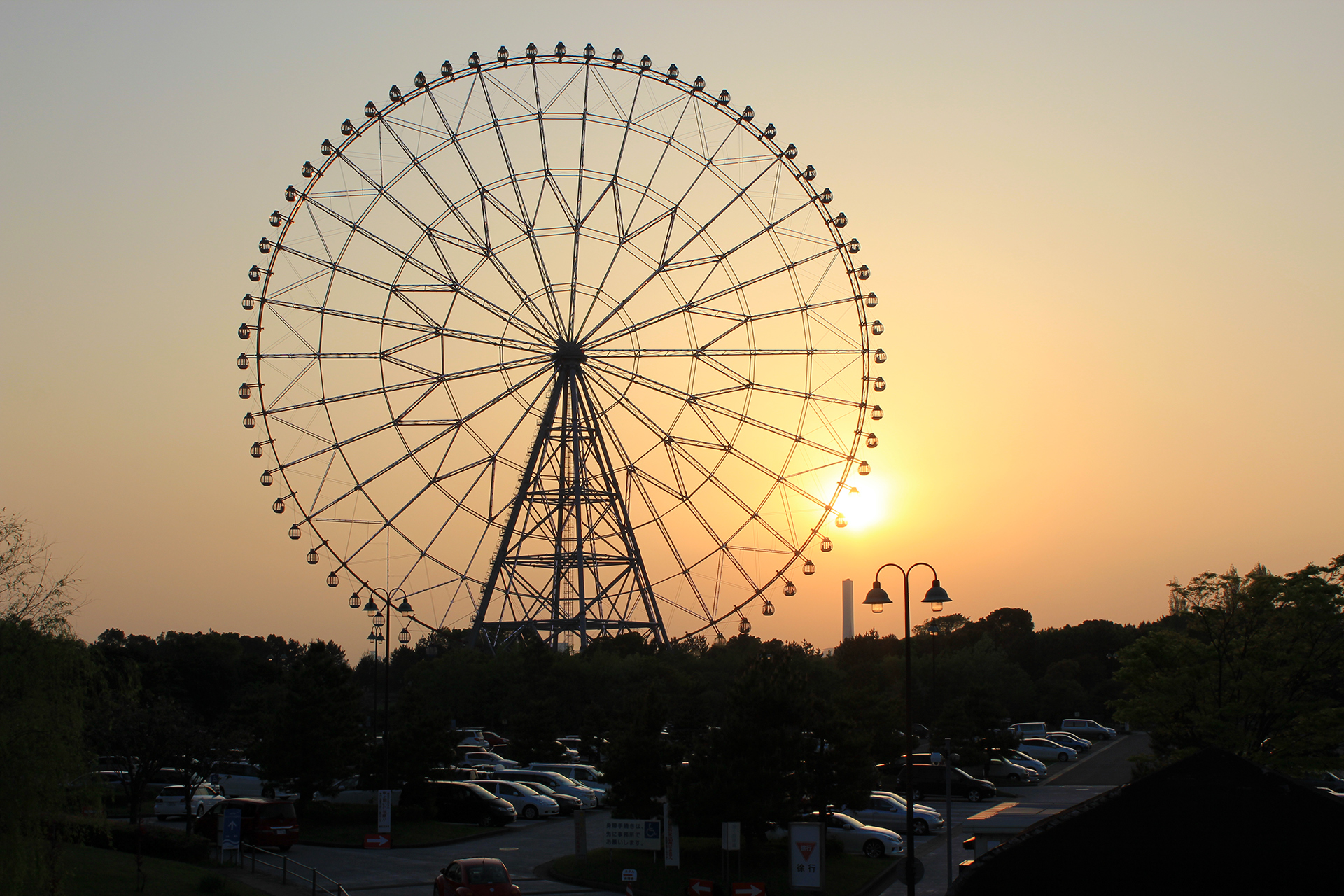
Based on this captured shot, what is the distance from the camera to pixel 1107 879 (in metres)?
10.4

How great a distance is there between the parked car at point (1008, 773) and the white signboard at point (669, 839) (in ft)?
95.4

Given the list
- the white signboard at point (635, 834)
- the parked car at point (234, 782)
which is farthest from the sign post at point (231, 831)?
the parked car at point (234, 782)

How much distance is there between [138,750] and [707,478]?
2152 centimetres

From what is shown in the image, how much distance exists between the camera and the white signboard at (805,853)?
23750 mm

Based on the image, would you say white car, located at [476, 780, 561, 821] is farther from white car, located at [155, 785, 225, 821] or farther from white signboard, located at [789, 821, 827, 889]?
white signboard, located at [789, 821, 827, 889]

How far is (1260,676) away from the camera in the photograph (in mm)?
30344

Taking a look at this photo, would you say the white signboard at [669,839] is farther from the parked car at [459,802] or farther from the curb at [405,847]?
the parked car at [459,802]

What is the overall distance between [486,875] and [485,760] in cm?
3336

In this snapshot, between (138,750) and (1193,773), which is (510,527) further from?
(1193,773)

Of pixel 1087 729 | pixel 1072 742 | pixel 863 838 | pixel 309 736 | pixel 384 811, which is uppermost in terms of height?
pixel 309 736

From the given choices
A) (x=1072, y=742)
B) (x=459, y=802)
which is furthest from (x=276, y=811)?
(x=1072, y=742)

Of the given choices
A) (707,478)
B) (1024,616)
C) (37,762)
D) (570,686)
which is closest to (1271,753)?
(707,478)

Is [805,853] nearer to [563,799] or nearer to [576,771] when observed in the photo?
[563,799]

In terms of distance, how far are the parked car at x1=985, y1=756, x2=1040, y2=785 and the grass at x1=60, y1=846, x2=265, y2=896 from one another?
36.1 meters
